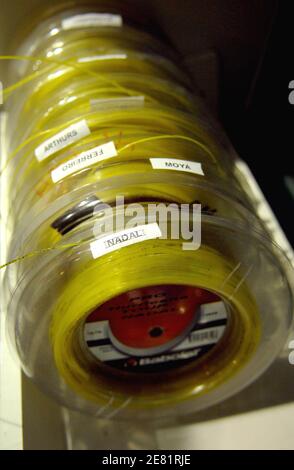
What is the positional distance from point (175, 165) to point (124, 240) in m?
0.12

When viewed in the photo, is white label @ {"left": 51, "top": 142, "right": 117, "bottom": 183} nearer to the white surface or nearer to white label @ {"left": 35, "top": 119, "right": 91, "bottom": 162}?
white label @ {"left": 35, "top": 119, "right": 91, "bottom": 162}

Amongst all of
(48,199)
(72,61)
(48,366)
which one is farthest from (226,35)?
(48,366)

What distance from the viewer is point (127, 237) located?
0.60 meters

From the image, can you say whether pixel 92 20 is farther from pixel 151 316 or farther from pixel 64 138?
pixel 151 316

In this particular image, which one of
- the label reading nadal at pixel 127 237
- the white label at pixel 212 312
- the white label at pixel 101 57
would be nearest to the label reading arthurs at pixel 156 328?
the white label at pixel 212 312

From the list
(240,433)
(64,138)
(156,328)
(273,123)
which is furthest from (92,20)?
(240,433)

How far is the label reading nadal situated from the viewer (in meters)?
0.60

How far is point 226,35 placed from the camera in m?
0.90

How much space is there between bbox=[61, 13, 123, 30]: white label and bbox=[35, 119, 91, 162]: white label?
0.65 feet

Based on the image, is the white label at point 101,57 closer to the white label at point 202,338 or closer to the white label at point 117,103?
the white label at point 117,103

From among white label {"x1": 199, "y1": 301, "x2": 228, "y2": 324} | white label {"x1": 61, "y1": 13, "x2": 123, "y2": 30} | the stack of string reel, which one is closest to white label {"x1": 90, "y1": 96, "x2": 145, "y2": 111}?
the stack of string reel

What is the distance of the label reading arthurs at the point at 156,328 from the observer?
2.41 feet
